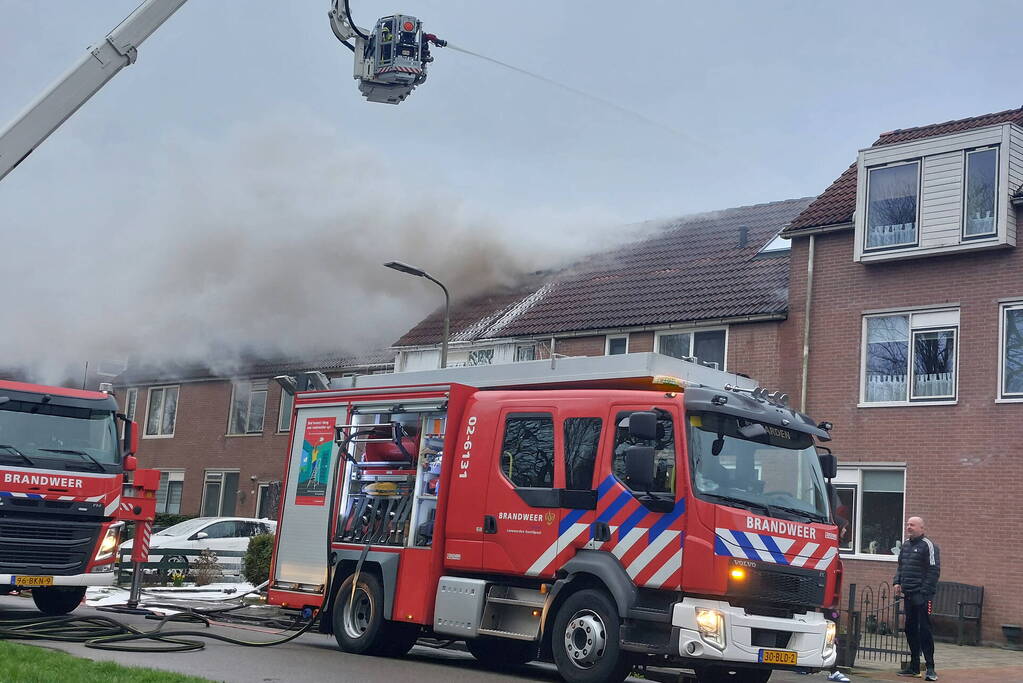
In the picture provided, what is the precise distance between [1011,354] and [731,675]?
1121cm

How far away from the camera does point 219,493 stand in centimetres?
3859

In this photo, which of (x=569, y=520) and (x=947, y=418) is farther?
(x=947, y=418)

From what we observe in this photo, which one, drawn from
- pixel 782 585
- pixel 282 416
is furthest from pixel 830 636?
pixel 282 416

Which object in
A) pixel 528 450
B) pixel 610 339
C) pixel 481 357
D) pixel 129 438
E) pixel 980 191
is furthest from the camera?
pixel 481 357

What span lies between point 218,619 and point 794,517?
341 inches

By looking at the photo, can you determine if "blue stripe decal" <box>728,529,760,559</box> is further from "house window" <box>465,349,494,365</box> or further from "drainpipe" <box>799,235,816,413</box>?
"house window" <box>465,349,494,365</box>

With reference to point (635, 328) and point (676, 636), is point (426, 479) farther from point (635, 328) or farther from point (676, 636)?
point (635, 328)

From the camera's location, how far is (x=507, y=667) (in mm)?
13578

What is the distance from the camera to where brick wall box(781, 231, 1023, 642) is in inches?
Result: 816

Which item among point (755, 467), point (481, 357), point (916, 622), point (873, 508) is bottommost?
point (916, 622)

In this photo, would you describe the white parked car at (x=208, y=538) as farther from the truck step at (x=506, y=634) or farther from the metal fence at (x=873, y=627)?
the truck step at (x=506, y=634)

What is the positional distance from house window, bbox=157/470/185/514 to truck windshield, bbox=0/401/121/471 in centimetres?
2452

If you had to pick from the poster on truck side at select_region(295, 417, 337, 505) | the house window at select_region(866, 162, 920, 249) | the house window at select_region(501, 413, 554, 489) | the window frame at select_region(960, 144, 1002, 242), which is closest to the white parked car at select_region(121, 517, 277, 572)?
the poster on truck side at select_region(295, 417, 337, 505)

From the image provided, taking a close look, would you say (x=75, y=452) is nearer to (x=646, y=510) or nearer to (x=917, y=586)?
(x=646, y=510)
